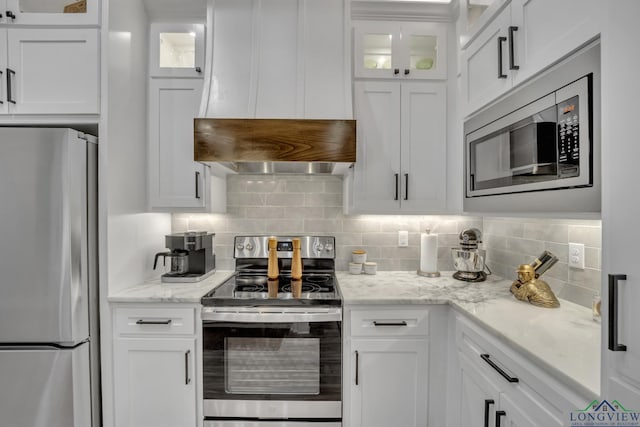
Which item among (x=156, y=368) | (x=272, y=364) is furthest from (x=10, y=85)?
(x=272, y=364)

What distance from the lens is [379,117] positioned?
208 centimetres

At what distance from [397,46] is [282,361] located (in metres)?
1.99

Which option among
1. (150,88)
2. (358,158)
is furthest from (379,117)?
(150,88)

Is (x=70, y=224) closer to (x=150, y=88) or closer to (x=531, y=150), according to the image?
(x=150, y=88)

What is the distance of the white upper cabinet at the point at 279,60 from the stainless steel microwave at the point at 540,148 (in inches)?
31.5

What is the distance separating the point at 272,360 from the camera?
173cm

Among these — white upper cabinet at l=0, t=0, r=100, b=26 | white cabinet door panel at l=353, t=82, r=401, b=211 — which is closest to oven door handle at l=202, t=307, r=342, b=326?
white cabinet door panel at l=353, t=82, r=401, b=211

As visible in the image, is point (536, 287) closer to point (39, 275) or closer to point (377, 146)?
point (377, 146)

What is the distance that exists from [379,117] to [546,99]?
107cm

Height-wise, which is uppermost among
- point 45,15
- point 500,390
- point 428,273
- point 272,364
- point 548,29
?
point 45,15

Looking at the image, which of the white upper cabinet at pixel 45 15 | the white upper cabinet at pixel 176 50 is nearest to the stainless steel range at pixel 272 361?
the white upper cabinet at pixel 176 50

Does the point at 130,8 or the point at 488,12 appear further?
the point at 130,8

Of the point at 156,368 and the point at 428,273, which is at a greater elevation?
the point at 428,273

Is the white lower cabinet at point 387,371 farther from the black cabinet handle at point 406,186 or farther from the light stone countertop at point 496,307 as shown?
the black cabinet handle at point 406,186
